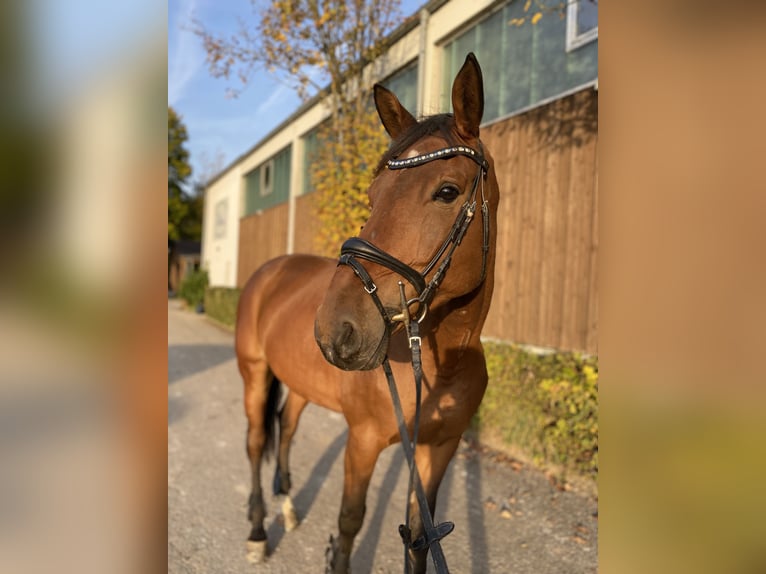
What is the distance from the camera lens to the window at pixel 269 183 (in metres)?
15.7

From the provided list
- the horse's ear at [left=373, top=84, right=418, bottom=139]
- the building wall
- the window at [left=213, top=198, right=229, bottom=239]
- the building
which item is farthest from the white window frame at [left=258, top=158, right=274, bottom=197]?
the horse's ear at [left=373, top=84, right=418, bottom=139]

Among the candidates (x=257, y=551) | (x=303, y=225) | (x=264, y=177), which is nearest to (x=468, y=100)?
(x=257, y=551)

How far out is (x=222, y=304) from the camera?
52.7 feet

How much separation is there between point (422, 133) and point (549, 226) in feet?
14.6

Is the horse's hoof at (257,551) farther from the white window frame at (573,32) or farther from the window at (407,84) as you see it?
the window at (407,84)

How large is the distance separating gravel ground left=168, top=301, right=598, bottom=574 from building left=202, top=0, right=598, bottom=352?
6.23 ft

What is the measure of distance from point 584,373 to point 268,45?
715 cm

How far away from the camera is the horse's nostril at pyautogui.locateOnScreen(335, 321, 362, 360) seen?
4.84ft

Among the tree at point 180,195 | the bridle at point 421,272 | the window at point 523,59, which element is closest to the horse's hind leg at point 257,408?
the bridle at point 421,272

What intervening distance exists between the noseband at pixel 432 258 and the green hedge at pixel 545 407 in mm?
2761

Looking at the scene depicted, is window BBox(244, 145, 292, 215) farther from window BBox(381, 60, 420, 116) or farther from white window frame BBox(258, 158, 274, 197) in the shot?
window BBox(381, 60, 420, 116)

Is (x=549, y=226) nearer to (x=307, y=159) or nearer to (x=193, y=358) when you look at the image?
(x=193, y=358)
